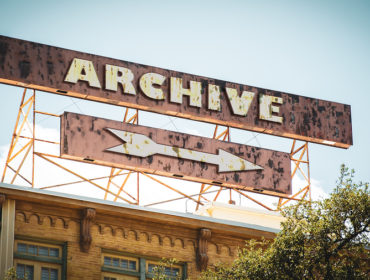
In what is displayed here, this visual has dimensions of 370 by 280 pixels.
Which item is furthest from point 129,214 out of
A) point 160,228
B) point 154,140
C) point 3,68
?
point 3,68

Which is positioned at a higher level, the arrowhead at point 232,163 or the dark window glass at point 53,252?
the arrowhead at point 232,163

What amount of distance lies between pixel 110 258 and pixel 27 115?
658 cm

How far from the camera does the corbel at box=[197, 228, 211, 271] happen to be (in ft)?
115

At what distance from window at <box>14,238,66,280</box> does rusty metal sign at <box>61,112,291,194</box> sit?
387 centimetres

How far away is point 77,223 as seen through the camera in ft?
111

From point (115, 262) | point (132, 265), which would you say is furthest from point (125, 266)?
point (115, 262)

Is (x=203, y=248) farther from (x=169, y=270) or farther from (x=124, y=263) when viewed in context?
(x=124, y=263)

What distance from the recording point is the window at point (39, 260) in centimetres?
3234

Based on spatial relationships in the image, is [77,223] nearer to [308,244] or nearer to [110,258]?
[110,258]

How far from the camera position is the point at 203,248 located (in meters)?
35.2

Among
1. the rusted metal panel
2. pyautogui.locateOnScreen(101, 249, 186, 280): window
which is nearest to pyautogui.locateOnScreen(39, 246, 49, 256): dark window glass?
pyautogui.locateOnScreen(101, 249, 186, 280): window

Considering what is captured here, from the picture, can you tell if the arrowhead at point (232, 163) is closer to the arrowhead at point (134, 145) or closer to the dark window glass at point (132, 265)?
the arrowhead at point (134, 145)

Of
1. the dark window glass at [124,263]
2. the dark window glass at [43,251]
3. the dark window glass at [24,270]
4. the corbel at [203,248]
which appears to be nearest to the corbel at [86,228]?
the dark window glass at [43,251]

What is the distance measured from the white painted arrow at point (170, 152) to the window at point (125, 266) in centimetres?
432
